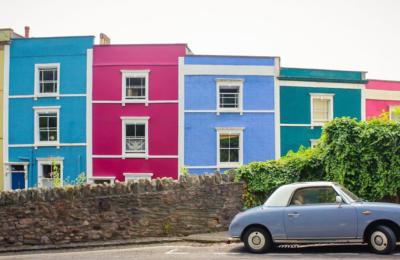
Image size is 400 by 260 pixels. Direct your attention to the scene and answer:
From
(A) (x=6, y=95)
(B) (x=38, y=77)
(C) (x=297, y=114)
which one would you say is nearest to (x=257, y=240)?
(C) (x=297, y=114)

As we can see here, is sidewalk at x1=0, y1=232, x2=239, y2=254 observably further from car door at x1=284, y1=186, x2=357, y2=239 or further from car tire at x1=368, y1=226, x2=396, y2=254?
car tire at x1=368, y1=226, x2=396, y2=254

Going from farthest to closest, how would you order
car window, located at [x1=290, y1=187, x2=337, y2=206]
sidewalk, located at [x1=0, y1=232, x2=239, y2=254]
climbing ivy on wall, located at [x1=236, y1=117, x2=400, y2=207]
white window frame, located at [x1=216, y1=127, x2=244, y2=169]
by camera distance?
white window frame, located at [x1=216, y1=127, x2=244, y2=169]
climbing ivy on wall, located at [x1=236, y1=117, x2=400, y2=207]
sidewalk, located at [x1=0, y1=232, x2=239, y2=254]
car window, located at [x1=290, y1=187, x2=337, y2=206]

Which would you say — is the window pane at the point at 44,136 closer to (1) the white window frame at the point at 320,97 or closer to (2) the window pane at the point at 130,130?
(2) the window pane at the point at 130,130

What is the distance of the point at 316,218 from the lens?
32.3 ft

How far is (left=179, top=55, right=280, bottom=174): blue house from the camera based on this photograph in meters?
27.0

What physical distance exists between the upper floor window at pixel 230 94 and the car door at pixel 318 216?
56.6 feet

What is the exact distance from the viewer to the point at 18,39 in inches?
1099

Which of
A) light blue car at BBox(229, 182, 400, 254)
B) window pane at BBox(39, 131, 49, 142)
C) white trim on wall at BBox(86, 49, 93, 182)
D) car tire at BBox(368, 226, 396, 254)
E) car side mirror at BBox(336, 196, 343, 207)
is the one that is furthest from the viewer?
window pane at BBox(39, 131, 49, 142)

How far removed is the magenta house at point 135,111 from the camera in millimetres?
27094

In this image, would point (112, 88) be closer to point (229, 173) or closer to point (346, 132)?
point (229, 173)

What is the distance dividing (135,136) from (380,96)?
692 inches

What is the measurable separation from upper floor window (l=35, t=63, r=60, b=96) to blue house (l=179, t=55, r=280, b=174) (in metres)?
7.65

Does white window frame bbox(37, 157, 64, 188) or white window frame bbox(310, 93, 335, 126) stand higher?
white window frame bbox(310, 93, 335, 126)

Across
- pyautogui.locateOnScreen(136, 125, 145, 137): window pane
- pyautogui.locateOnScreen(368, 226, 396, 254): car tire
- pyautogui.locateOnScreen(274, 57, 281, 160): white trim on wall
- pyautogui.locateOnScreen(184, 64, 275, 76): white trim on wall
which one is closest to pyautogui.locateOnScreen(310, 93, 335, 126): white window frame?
pyautogui.locateOnScreen(274, 57, 281, 160): white trim on wall
